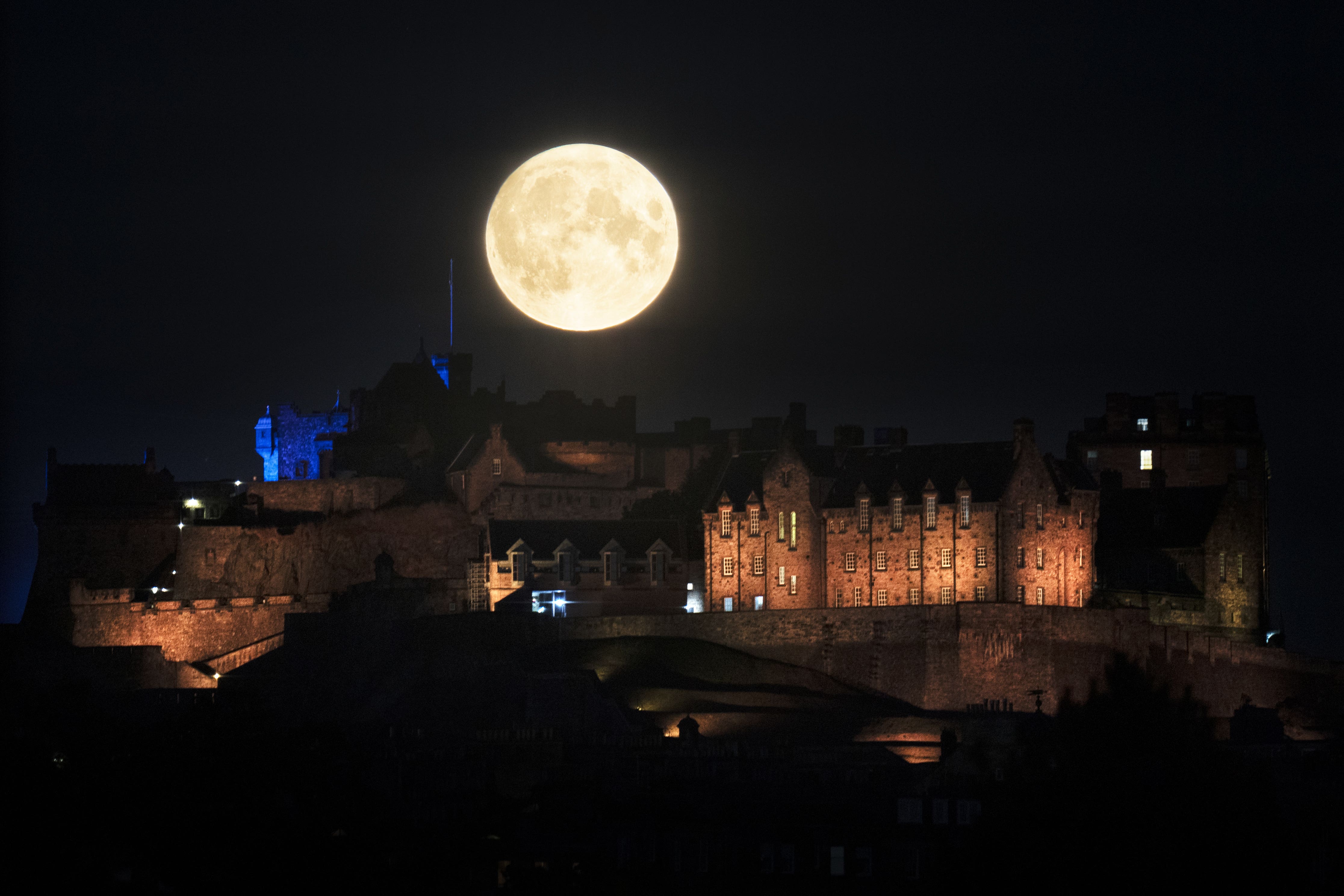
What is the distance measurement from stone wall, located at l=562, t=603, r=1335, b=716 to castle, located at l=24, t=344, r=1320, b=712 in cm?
9

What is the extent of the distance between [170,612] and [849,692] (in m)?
29.2

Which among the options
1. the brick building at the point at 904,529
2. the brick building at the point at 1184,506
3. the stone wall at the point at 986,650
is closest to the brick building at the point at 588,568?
the brick building at the point at 904,529

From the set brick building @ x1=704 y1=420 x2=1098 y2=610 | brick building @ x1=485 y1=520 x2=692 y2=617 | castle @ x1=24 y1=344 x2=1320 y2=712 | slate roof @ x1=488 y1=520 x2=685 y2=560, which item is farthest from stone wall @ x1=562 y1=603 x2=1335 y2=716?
slate roof @ x1=488 y1=520 x2=685 y2=560

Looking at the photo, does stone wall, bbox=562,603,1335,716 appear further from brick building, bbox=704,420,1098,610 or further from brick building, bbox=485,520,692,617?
brick building, bbox=485,520,692,617

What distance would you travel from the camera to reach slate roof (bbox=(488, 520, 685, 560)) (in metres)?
93.9

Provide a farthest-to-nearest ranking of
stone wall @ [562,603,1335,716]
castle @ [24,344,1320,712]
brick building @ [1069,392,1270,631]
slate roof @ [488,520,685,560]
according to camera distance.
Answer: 1. slate roof @ [488,520,685,560]
2. brick building @ [1069,392,1270,631]
3. castle @ [24,344,1320,712]
4. stone wall @ [562,603,1335,716]

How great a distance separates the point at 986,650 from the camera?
8306 cm

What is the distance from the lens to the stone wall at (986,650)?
273 ft

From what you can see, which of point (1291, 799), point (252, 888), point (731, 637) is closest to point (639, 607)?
point (731, 637)

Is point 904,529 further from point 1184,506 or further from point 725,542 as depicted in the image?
point 1184,506

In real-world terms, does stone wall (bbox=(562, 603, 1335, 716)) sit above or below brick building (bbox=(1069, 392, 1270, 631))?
below

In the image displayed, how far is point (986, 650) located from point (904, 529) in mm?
7005

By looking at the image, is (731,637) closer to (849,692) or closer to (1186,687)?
(849,692)

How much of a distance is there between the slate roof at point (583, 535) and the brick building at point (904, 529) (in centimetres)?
299
